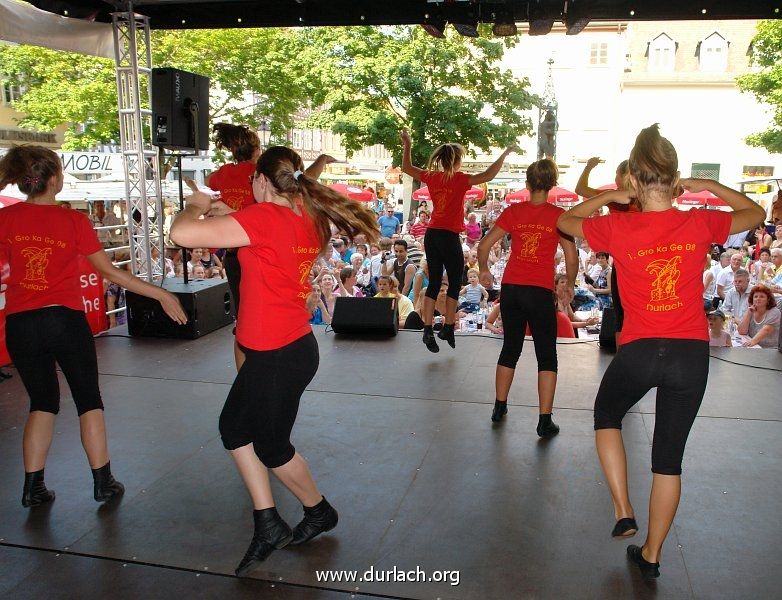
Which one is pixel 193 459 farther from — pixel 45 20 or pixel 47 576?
pixel 45 20

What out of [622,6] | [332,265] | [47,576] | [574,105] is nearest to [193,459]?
[47,576]

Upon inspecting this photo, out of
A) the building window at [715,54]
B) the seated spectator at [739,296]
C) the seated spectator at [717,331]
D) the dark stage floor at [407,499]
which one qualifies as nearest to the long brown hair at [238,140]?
the dark stage floor at [407,499]

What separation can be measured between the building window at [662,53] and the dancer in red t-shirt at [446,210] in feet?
100

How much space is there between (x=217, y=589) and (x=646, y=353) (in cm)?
170

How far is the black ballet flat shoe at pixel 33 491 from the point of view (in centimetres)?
296

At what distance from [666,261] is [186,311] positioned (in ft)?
15.5

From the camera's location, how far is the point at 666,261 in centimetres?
221

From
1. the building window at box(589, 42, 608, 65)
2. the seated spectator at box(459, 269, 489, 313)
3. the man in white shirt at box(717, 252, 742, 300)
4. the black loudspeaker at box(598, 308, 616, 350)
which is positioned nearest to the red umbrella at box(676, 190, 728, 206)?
the man in white shirt at box(717, 252, 742, 300)

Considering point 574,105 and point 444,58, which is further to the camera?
point 574,105

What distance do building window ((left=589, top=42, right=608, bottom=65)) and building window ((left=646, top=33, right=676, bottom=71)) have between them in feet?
12.4

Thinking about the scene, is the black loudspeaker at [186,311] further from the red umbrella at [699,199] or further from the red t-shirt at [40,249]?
the red umbrella at [699,199]

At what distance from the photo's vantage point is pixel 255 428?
238 cm

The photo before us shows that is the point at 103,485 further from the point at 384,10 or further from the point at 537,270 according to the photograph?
the point at 384,10

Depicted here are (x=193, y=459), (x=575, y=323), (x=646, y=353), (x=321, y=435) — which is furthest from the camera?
(x=575, y=323)
